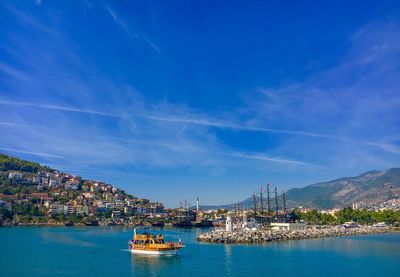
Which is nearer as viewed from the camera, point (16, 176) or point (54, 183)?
point (16, 176)

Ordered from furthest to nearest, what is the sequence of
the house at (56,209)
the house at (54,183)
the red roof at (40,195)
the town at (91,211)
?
the house at (54,183)
the red roof at (40,195)
the house at (56,209)
the town at (91,211)

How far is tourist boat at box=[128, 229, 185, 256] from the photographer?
4408 centimetres

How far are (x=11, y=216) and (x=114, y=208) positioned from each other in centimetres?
4556

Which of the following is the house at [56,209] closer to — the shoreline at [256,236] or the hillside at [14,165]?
the hillside at [14,165]

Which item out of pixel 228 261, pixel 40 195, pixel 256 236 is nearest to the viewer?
pixel 228 261

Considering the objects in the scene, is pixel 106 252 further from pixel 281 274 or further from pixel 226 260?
pixel 281 274

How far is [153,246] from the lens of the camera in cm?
4456

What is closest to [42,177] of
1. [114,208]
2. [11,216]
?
[114,208]

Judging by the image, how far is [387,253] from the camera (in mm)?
49875

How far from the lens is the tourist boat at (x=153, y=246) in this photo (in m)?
44.1

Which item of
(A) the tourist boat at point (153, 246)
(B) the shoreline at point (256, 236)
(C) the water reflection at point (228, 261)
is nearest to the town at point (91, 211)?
(B) the shoreline at point (256, 236)

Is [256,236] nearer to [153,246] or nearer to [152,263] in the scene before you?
[153,246]

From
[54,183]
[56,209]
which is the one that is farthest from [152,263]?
[54,183]

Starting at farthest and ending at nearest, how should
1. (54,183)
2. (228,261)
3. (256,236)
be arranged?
(54,183)
(256,236)
(228,261)
